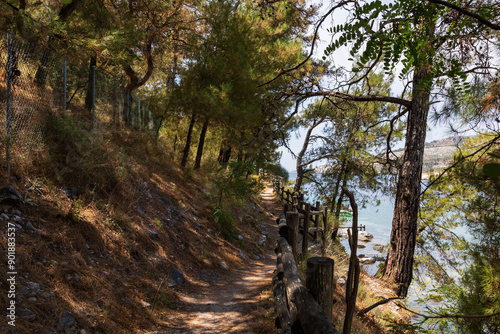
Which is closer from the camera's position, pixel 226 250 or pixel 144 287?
pixel 144 287

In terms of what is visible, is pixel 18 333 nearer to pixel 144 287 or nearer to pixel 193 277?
pixel 144 287

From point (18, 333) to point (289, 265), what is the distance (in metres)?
2.94

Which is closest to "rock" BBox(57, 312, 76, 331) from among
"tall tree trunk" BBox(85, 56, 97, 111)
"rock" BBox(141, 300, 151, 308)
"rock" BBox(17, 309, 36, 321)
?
"rock" BBox(17, 309, 36, 321)

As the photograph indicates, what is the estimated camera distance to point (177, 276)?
6.29 meters

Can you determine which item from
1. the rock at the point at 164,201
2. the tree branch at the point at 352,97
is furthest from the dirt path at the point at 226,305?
the tree branch at the point at 352,97

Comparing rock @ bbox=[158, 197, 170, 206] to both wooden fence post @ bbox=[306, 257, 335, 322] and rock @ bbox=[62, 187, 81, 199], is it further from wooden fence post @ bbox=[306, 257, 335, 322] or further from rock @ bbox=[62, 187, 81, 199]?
wooden fence post @ bbox=[306, 257, 335, 322]

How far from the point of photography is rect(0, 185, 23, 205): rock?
14.3 feet

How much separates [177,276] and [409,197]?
5.21 m

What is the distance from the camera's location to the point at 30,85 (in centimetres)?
581

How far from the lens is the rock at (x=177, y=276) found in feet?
20.3

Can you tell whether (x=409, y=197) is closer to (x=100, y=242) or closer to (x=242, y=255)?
(x=242, y=255)

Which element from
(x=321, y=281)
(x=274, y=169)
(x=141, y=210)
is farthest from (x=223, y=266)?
(x=274, y=169)

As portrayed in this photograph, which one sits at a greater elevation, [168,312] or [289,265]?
[289,265]

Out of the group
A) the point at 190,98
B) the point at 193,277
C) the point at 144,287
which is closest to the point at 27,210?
the point at 144,287
